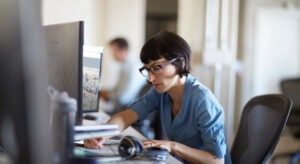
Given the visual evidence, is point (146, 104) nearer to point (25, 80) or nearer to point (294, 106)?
point (25, 80)

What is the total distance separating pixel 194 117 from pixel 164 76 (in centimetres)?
21

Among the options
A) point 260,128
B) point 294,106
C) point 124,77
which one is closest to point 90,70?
point 260,128

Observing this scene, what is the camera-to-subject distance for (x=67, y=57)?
101cm

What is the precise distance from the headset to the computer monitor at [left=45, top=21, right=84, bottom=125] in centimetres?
17

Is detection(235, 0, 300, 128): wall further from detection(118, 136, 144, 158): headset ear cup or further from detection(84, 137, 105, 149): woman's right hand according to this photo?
detection(118, 136, 144, 158): headset ear cup

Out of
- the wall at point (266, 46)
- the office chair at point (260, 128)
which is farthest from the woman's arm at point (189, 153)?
the wall at point (266, 46)

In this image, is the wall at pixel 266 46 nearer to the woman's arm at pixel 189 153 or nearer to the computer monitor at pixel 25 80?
the woman's arm at pixel 189 153

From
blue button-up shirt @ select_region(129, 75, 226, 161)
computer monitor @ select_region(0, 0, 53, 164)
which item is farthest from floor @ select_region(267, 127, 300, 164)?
computer monitor @ select_region(0, 0, 53, 164)

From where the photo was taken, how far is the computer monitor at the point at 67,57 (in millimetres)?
957

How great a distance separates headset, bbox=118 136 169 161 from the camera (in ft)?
3.45

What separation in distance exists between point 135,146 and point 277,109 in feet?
1.89

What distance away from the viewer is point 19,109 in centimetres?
54

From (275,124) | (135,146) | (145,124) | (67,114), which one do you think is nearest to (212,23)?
(145,124)

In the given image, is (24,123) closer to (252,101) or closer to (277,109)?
(277,109)
